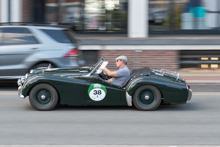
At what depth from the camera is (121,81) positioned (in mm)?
7801

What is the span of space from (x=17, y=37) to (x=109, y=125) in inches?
181

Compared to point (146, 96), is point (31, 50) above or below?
above

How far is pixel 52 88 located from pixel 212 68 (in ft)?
27.5

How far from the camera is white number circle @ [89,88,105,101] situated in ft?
24.5

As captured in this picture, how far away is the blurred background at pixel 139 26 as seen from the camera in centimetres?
1399

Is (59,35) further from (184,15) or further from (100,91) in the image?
(184,15)

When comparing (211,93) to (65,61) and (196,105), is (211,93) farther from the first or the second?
(65,61)

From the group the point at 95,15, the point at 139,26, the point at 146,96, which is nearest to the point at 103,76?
the point at 146,96

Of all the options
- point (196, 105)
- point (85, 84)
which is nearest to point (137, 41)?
point (196, 105)

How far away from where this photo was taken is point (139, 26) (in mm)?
14438

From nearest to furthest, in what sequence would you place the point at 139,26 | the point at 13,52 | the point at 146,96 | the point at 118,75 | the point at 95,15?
1. the point at 146,96
2. the point at 118,75
3. the point at 13,52
4. the point at 139,26
5. the point at 95,15

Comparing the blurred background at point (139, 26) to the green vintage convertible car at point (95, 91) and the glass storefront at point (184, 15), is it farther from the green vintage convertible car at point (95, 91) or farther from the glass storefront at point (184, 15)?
the green vintage convertible car at point (95, 91)

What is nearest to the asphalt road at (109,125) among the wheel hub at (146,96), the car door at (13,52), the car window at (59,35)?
the wheel hub at (146,96)

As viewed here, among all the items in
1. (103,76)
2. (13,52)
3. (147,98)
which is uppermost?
(13,52)
